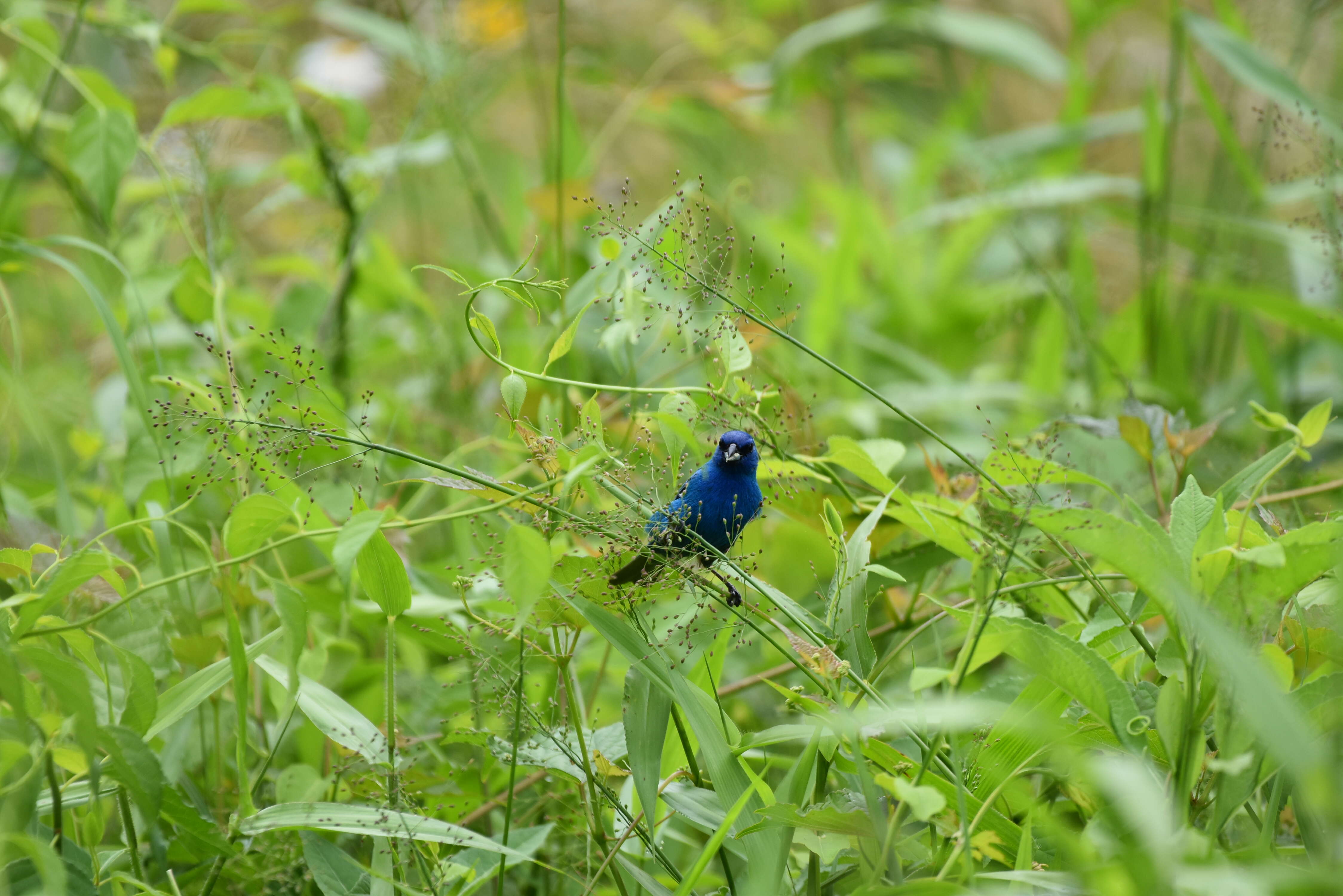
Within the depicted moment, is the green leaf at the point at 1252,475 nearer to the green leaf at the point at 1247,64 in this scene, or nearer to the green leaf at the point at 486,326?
the green leaf at the point at 486,326

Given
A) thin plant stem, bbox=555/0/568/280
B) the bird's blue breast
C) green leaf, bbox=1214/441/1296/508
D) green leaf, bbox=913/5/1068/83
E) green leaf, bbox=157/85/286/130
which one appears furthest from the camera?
green leaf, bbox=913/5/1068/83

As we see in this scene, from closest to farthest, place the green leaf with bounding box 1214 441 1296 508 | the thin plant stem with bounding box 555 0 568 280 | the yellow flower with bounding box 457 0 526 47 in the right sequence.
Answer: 1. the green leaf with bounding box 1214 441 1296 508
2. the thin plant stem with bounding box 555 0 568 280
3. the yellow flower with bounding box 457 0 526 47

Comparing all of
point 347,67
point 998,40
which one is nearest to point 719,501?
point 998,40

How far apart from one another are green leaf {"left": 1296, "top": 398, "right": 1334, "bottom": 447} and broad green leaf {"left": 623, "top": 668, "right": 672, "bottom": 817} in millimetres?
657

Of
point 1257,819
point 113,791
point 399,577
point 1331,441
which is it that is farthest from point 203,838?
point 1331,441

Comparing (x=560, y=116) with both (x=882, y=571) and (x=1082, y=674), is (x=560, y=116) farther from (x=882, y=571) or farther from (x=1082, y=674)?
(x=1082, y=674)

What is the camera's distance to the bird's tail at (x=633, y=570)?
1.01 metres

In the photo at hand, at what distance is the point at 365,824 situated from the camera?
917 mm

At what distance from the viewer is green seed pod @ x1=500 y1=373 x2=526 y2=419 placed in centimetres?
84

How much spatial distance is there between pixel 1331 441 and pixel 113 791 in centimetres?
205

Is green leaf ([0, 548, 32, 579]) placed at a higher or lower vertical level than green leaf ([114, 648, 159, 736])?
higher

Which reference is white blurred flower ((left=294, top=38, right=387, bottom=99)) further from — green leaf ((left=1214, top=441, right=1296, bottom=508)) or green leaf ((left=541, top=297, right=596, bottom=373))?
green leaf ((left=1214, top=441, right=1296, bottom=508))

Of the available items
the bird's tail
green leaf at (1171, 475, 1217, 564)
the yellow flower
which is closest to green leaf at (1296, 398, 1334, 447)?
green leaf at (1171, 475, 1217, 564)

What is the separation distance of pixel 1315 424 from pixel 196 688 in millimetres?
1118
